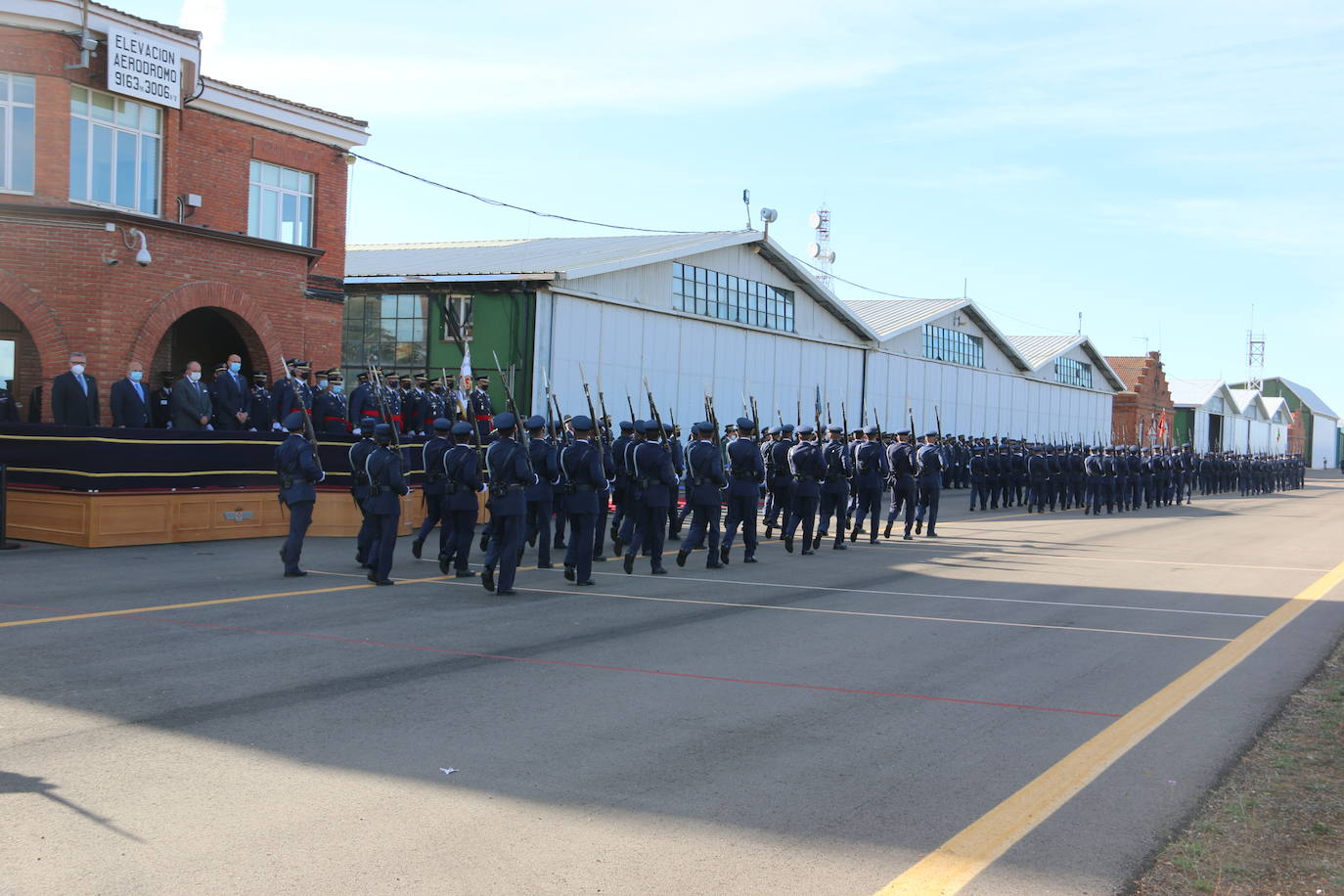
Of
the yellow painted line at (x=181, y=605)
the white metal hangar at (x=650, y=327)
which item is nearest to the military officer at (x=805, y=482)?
the yellow painted line at (x=181, y=605)

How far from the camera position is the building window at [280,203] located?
2377 centimetres

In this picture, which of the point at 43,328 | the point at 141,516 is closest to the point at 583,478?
the point at 141,516

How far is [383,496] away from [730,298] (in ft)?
79.1

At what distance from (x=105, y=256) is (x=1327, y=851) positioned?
1949cm

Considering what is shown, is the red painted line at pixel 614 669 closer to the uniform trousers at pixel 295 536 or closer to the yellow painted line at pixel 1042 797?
the yellow painted line at pixel 1042 797

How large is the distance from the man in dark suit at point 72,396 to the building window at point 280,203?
260 inches

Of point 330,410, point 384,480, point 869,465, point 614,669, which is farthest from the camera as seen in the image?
point 869,465

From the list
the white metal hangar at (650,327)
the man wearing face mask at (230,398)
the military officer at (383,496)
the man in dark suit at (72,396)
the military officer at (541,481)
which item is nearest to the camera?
the military officer at (383,496)

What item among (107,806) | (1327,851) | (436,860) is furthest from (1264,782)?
(107,806)

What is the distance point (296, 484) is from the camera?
13.2 meters

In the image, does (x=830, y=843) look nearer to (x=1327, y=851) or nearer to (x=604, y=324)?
(x=1327, y=851)

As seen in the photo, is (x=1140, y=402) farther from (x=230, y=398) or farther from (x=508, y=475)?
(x=508, y=475)

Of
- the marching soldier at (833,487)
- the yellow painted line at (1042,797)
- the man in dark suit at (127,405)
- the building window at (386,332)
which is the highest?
the building window at (386,332)

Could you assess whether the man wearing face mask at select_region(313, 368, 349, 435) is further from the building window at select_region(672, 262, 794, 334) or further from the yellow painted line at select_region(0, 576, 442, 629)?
the building window at select_region(672, 262, 794, 334)
